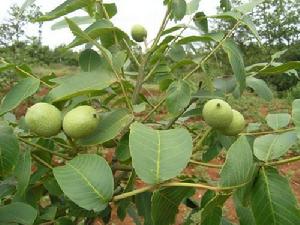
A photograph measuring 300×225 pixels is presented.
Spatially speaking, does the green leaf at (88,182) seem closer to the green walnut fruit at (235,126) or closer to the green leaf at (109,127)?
the green leaf at (109,127)

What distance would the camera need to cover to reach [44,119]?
3.03 ft

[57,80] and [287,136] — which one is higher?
[57,80]

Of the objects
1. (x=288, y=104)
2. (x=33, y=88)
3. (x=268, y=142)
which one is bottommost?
(x=288, y=104)

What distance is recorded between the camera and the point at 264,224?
856 millimetres

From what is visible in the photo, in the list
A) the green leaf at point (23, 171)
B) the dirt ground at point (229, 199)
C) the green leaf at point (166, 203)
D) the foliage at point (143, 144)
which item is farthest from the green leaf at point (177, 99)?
the dirt ground at point (229, 199)

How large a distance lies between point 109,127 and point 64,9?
0.94ft

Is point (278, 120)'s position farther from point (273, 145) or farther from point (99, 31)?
point (99, 31)

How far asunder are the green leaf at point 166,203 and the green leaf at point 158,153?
0.06 metres

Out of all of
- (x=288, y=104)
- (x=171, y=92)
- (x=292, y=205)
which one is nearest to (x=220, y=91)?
(x=171, y=92)

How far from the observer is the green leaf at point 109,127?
95cm

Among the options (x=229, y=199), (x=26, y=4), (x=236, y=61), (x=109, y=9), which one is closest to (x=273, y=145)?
(x=236, y=61)

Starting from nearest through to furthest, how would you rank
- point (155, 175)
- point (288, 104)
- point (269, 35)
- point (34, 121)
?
point (155, 175)
point (34, 121)
point (288, 104)
point (269, 35)

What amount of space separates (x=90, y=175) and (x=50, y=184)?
0.33 meters

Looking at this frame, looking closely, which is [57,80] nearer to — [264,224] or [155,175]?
[155,175]
